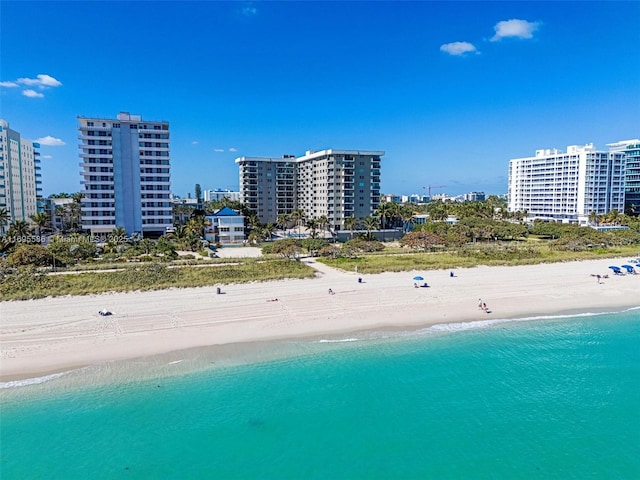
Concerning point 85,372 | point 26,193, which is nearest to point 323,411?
point 85,372

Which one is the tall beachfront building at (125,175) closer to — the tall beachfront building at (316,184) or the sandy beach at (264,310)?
the tall beachfront building at (316,184)

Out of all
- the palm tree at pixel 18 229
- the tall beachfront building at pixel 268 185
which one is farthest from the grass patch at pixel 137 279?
the tall beachfront building at pixel 268 185

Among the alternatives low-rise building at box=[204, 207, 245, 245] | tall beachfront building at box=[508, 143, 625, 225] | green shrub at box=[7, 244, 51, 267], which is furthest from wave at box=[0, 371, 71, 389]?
tall beachfront building at box=[508, 143, 625, 225]

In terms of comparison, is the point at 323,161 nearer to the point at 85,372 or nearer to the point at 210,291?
the point at 210,291

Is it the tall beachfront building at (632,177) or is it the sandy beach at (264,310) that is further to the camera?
the tall beachfront building at (632,177)

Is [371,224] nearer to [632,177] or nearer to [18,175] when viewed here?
[18,175]
